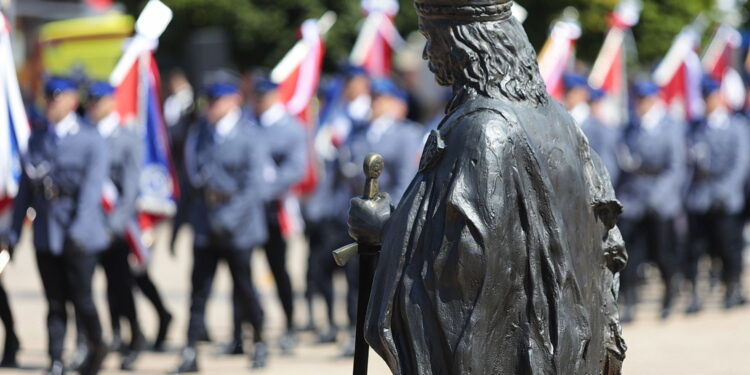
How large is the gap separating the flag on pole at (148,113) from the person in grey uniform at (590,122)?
12.6 ft

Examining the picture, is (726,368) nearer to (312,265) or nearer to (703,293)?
(312,265)

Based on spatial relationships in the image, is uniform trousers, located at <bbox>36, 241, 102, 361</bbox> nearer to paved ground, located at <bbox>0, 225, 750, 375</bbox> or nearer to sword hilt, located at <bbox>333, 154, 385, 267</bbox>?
paved ground, located at <bbox>0, 225, 750, 375</bbox>

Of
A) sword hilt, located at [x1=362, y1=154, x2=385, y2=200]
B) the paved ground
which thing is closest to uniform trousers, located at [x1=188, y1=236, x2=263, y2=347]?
the paved ground

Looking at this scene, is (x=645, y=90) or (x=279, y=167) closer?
(x=279, y=167)

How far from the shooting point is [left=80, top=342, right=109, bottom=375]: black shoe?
366 inches

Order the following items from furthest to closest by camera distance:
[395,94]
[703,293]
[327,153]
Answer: [703,293] < [327,153] < [395,94]

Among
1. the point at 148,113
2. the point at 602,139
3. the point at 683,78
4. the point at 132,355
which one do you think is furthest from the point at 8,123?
the point at 683,78

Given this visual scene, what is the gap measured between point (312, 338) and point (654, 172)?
3.82 metres

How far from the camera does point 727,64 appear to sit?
690 inches

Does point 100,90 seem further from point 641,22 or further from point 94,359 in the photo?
point 641,22

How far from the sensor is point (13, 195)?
10.7m

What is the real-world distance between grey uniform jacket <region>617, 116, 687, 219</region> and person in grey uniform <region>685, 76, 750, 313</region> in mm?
442

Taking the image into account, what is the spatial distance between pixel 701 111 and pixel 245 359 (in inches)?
288

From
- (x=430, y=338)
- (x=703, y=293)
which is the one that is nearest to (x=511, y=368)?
(x=430, y=338)
